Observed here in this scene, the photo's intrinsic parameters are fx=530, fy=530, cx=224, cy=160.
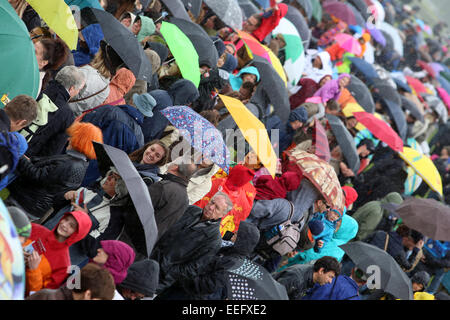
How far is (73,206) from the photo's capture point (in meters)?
4.06

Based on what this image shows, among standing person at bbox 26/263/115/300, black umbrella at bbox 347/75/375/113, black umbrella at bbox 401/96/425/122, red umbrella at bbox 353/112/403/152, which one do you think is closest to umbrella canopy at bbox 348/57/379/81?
black umbrella at bbox 401/96/425/122

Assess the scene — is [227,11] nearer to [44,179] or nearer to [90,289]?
[44,179]

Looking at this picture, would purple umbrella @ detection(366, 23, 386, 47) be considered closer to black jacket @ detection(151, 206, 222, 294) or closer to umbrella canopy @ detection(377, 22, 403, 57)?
umbrella canopy @ detection(377, 22, 403, 57)

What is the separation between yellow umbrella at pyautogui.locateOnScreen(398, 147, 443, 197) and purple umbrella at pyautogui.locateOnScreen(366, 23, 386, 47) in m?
7.34

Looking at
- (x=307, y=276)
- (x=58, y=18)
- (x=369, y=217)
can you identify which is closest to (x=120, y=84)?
(x=58, y=18)

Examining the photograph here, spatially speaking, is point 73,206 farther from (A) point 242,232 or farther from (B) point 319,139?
(B) point 319,139

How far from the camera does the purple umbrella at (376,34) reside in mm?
16312

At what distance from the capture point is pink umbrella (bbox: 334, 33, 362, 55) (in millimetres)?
13008

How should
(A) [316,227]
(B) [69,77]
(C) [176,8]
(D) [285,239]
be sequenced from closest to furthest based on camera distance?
1. (B) [69,77]
2. (D) [285,239]
3. (A) [316,227]
4. (C) [176,8]

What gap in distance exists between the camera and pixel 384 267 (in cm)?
613

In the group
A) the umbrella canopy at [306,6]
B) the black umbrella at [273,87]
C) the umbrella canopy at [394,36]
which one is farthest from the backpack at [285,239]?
the umbrella canopy at [394,36]

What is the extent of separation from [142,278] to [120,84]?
92.0 inches

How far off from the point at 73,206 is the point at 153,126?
6.90 ft

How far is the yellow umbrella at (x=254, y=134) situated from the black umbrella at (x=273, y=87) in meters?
1.44
